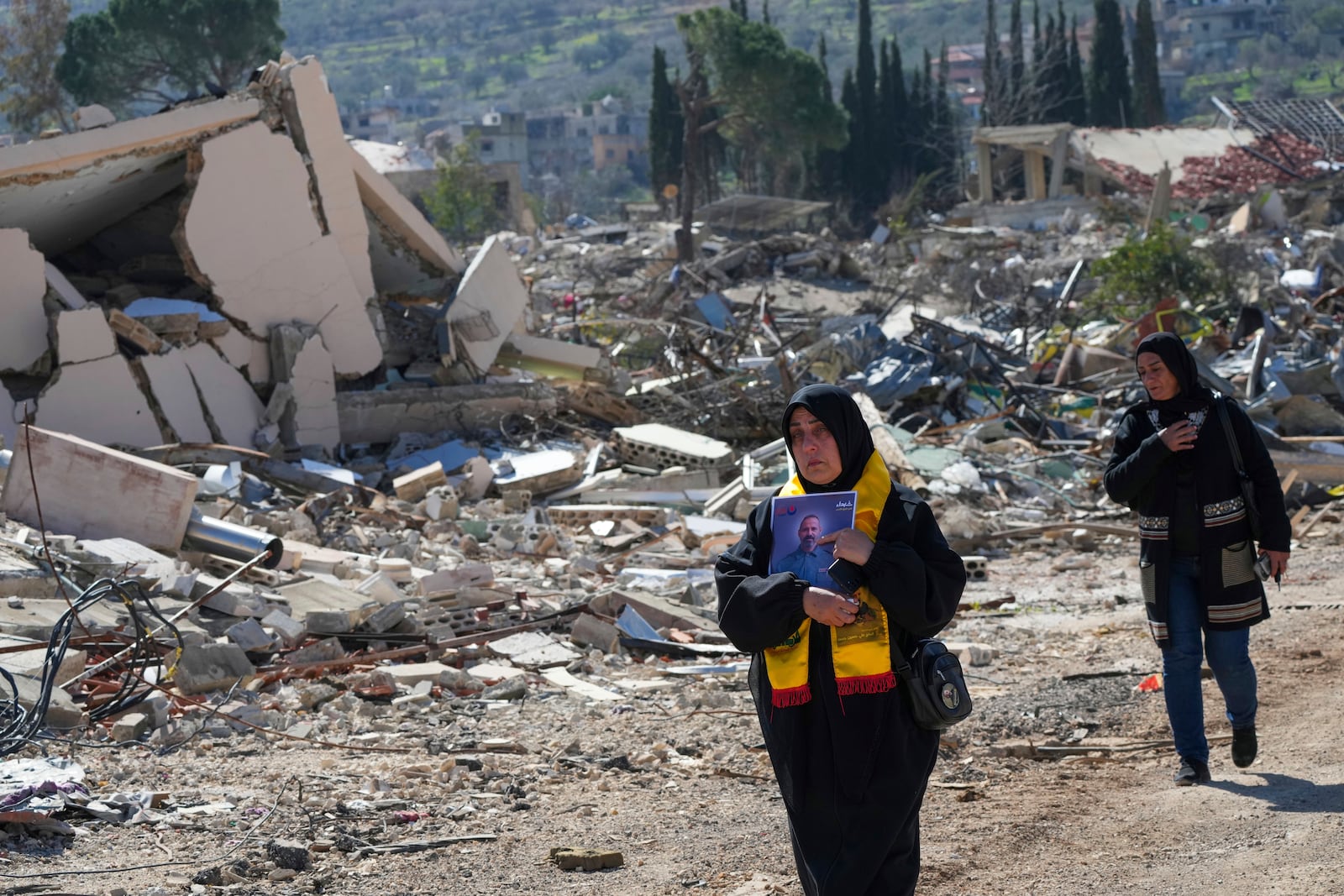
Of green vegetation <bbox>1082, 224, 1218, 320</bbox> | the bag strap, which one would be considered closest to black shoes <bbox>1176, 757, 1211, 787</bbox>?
the bag strap

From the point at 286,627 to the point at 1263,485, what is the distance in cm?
429

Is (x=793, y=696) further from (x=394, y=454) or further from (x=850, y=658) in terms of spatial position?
(x=394, y=454)

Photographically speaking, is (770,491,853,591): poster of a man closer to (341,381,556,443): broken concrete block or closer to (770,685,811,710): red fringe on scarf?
(770,685,811,710): red fringe on scarf

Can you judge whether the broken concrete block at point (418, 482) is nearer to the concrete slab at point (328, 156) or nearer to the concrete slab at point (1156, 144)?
the concrete slab at point (328, 156)

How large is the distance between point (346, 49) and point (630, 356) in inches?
6183

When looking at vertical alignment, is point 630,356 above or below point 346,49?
below

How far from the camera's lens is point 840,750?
9.09 feet

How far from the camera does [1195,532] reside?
14.0ft

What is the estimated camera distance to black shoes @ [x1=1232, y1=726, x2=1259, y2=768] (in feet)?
14.3

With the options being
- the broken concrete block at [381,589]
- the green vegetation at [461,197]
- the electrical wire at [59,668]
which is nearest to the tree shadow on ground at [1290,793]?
the electrical wire at [59,668]

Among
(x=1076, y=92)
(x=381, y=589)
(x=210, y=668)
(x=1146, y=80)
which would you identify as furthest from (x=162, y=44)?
(x=210, y=668)

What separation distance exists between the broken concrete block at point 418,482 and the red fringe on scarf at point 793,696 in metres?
8.23

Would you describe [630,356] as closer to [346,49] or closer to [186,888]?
[186,888]

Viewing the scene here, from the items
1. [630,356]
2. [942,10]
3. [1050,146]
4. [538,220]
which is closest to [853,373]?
[630,356]
